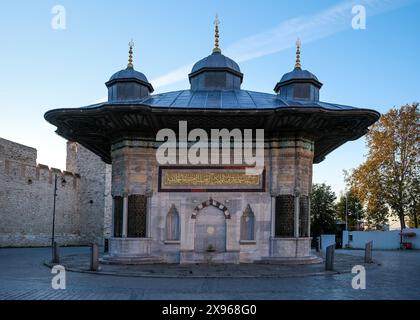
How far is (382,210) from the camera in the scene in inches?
1438

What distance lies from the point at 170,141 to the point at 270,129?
4142mm

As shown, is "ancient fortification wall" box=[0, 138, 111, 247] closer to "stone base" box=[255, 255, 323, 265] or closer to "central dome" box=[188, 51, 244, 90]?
"central dome" box=[188, 51, 244, 90]

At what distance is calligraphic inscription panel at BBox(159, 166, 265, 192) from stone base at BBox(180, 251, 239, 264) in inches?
97.8

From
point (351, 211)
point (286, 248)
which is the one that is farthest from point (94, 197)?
point (351, 211)

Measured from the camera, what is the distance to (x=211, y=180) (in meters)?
17.8

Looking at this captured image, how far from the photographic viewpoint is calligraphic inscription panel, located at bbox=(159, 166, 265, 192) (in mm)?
17750

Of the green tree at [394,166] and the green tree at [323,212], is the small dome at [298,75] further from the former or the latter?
the green tree at [323,212]

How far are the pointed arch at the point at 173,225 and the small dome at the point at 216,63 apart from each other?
800 centimetres

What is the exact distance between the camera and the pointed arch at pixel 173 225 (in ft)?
58.7

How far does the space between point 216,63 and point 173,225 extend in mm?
8937

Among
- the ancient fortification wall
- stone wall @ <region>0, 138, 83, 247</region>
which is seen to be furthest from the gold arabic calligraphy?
the ancient fortification wall

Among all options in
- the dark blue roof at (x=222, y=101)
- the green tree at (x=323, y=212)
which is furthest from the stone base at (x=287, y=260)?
the green tree at (x=323, y=212)
